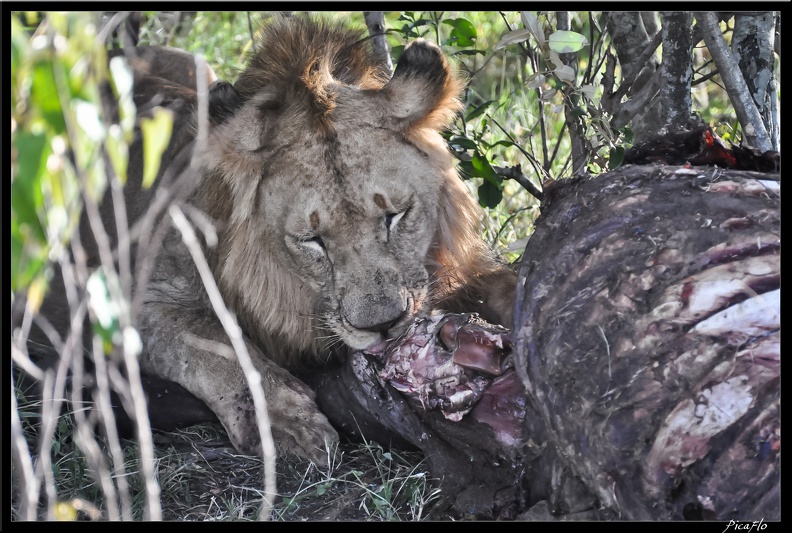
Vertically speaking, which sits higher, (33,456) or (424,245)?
(424,245)

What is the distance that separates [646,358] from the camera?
200cm

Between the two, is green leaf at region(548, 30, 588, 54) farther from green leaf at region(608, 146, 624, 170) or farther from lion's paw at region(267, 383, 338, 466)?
lion's paw at region(267, 383, 338, 466)

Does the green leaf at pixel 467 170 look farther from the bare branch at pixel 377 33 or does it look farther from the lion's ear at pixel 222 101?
the lion's ear at pixel 222 101

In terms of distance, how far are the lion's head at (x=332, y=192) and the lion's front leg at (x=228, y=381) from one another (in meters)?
0.16

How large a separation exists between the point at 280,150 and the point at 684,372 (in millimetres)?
1361

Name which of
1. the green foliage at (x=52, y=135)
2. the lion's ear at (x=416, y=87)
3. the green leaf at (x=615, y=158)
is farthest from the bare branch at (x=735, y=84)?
the green foliage at (x=52, y=135)

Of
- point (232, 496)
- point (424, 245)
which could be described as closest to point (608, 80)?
point (424, 245)

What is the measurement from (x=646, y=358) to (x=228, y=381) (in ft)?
4.63

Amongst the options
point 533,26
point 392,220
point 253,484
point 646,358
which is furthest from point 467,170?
point 646,358

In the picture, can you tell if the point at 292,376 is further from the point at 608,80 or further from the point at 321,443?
the point at 608,80

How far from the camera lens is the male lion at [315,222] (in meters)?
2.73

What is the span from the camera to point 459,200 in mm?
3016

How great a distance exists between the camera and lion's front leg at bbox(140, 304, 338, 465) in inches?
109

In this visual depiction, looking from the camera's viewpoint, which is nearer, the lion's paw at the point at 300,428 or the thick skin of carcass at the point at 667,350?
the thick skin of carcass at the point at 667,350
